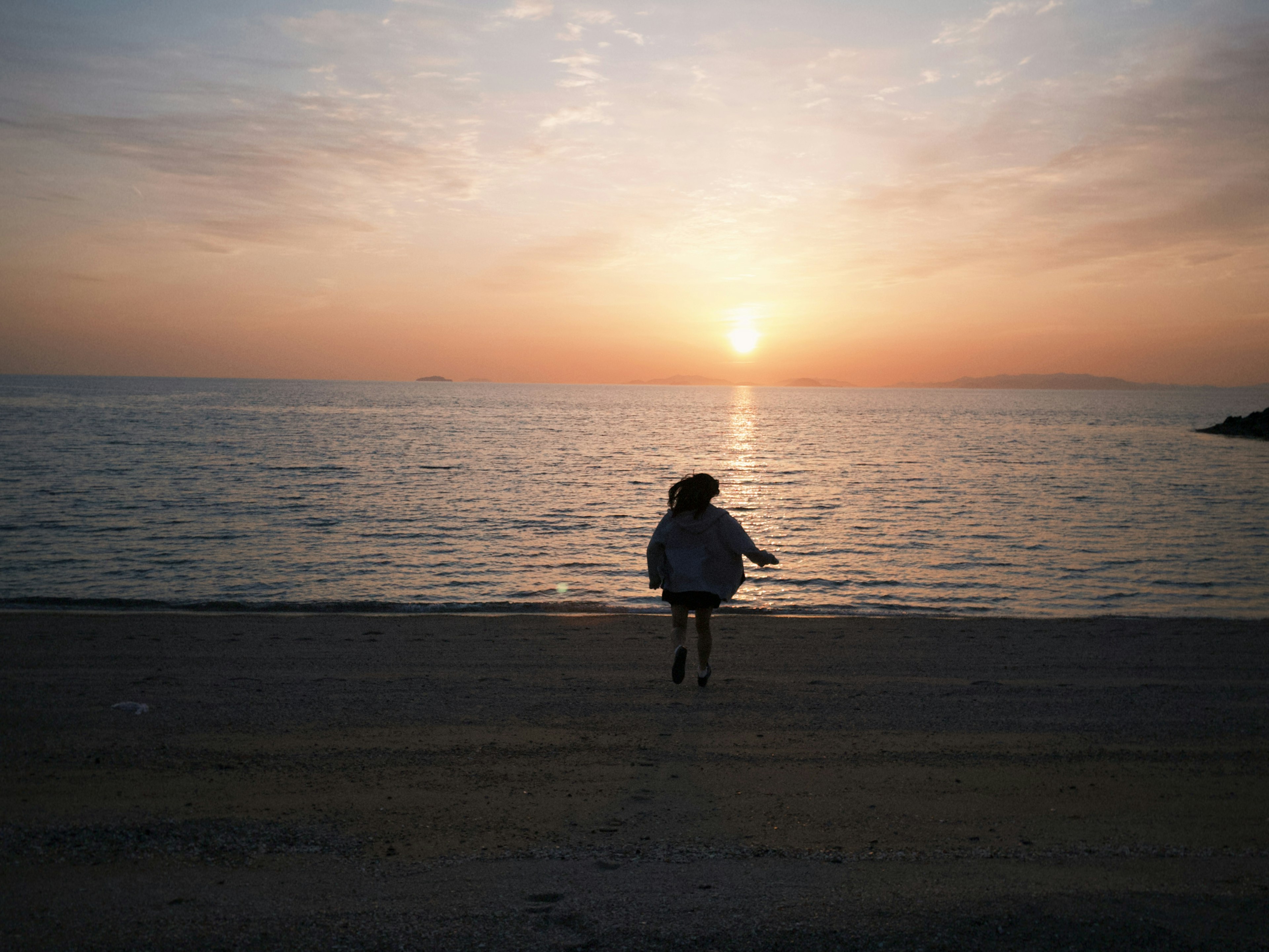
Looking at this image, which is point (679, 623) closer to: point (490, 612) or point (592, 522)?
point (490, 612)

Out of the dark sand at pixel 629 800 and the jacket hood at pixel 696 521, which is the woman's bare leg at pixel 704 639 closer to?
the dark sand at pixel 629 800

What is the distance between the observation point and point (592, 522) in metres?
24.9

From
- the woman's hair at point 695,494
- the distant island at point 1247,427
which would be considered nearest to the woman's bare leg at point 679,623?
the woman's hair at point 695,494

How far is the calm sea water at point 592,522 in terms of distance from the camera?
601 inches

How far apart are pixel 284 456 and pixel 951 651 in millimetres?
41826

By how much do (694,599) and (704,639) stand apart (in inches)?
22.4

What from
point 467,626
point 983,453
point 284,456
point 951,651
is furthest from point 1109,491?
point 284,456

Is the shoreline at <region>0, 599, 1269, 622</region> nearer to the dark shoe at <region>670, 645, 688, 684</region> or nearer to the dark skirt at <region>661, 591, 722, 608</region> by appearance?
the dark shoe at <region>670, 645, 688, 684</region>

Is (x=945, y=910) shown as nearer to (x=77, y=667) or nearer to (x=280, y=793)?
(x=280, y=793)

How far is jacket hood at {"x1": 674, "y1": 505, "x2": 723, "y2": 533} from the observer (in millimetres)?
7367

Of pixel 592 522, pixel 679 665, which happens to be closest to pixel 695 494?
pixel 679 665

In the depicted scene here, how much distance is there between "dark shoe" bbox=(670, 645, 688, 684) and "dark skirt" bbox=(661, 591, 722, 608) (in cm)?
42

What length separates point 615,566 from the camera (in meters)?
18.0

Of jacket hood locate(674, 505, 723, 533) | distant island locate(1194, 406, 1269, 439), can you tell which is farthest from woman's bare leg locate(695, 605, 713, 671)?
distant island locate(1194, 406, 1269, 439)
